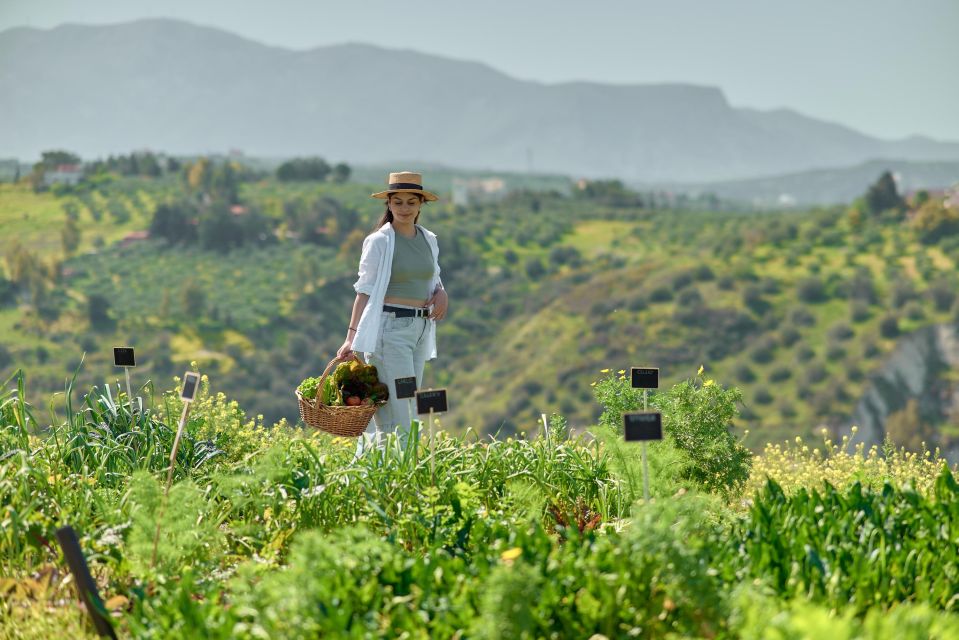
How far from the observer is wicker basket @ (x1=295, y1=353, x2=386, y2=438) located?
5.19m

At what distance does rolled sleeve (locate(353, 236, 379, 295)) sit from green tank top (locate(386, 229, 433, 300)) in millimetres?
112

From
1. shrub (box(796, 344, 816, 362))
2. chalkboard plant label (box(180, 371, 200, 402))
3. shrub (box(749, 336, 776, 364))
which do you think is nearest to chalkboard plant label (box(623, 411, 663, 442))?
chalkboard plant label (box(180, 371, 200, 402))

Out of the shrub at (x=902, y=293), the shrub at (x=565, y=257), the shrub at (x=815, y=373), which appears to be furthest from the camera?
the shrub at (x=565, y=257)

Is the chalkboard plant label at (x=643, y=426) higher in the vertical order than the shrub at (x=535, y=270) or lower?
higher

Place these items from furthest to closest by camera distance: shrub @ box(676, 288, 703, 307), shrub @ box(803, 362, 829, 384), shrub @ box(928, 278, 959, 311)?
shrub @ box(676, 288, 703, 307)
shrub @ box(928, 278, 959, 311)
shrub @ box(803, 362, 829, 384)

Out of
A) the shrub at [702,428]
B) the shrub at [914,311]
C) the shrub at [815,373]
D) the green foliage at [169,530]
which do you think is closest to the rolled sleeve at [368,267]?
the shrub at [702,428]

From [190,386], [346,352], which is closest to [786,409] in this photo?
[346,352]

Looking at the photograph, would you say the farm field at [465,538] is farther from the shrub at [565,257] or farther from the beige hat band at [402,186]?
the shrub at [565,257]

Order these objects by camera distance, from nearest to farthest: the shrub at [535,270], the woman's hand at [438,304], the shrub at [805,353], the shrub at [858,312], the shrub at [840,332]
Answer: the woman's hand at [438,304] → the shrub at [805,353] → the shrub at [840,332] → the shrub at [858,312] → the shrub at [535,270]

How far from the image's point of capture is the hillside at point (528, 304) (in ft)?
191

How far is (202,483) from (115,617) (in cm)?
150

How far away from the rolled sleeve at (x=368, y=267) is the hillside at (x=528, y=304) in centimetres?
4373

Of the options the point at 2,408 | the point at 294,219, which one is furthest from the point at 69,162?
the point at 2,408

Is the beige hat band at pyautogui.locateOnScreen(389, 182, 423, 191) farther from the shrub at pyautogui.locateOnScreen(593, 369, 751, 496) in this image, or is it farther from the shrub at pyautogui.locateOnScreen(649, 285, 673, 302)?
the shrub at pyautogui.locateOnScreen(649, 285, 673, 302)
